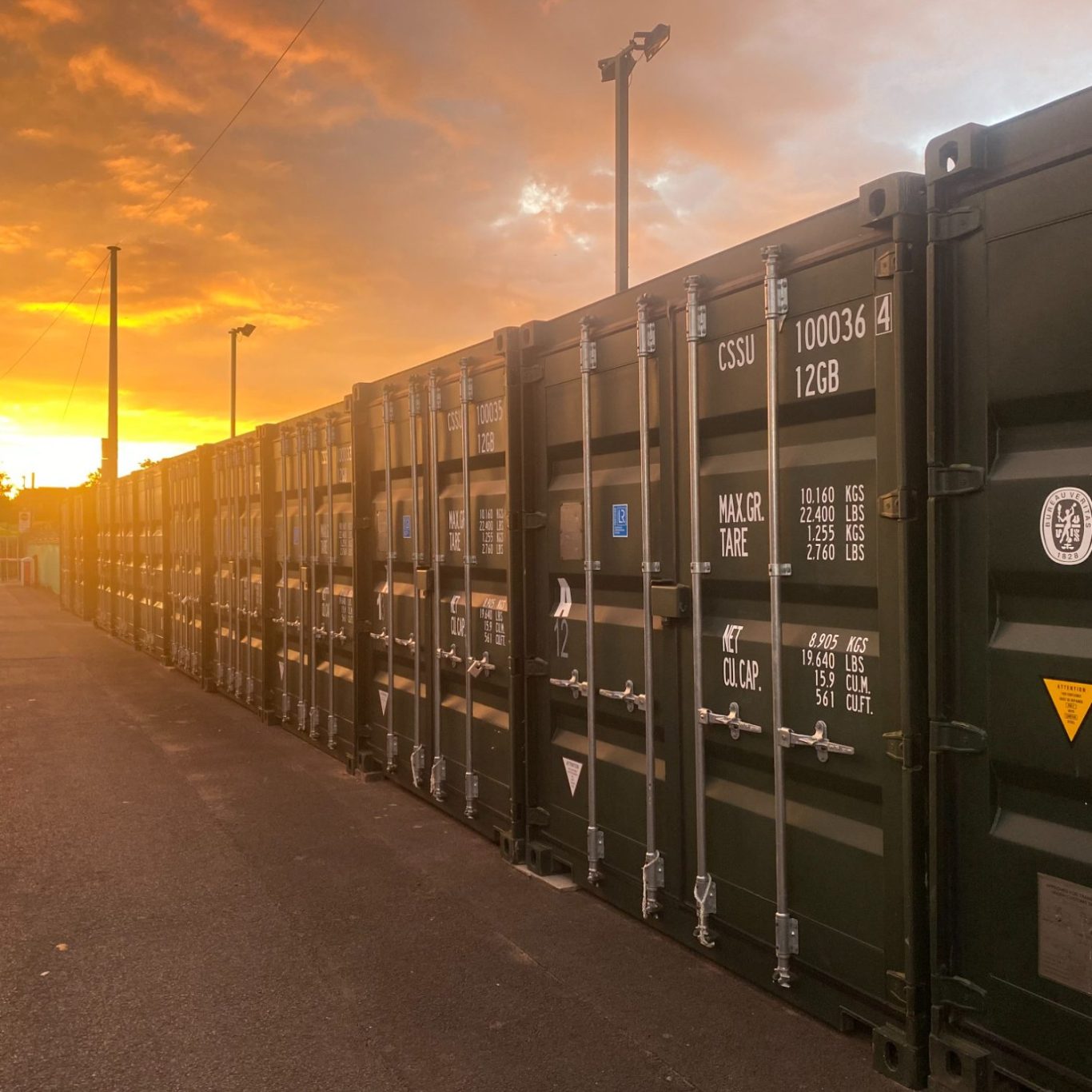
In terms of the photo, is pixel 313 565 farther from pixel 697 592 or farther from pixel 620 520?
pixel 697 592

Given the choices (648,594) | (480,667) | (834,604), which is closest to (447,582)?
→ (480,667)

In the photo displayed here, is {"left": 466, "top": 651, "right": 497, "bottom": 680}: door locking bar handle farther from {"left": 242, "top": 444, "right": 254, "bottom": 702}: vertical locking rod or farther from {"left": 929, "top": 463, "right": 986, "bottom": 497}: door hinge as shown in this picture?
{"left": 242, "top": 444, "right": 254, "bottom": 702}: vertical locking rod

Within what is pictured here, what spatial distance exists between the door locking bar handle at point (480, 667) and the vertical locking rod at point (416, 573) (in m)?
0.82

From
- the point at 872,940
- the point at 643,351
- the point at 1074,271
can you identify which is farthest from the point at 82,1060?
the point at 1074,271

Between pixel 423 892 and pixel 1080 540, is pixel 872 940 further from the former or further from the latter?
pixel 423 892

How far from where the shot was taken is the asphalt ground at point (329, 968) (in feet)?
12.6

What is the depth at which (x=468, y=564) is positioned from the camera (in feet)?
21.7

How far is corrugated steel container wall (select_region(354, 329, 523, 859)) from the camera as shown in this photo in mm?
6254

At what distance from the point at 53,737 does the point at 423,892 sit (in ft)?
20.7

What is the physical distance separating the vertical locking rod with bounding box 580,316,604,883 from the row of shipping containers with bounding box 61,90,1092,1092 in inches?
0.8

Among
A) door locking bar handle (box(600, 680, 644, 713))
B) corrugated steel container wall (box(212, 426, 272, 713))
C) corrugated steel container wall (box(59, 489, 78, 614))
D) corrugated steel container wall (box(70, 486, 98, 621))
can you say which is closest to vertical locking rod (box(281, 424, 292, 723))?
corrugated steel container wall (box(212, 426, 272, 713))

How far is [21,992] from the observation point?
14.8ft

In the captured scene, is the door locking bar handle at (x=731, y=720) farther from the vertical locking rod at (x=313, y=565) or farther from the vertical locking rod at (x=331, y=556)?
the vertical locking rod at (x=313, y=565)

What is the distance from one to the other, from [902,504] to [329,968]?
3220 mm
